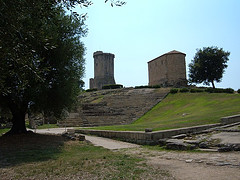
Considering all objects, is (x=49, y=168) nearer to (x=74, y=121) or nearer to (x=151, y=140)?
(x=151, y=140)

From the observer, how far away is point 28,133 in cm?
1248

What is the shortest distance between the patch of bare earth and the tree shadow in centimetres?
354

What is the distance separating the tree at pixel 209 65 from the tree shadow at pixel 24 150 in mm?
37943

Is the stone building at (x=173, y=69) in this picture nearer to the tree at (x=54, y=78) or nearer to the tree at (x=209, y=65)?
the tree at (x=209, y=65)

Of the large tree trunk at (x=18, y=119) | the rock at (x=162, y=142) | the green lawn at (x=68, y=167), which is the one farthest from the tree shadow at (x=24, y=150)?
the rock at (x=162, y=142)

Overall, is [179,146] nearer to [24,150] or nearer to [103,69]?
[24,150]

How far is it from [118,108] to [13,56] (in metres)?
25.5

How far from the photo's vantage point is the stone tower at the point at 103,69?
226 ft

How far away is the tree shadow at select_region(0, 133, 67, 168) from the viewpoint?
717cm

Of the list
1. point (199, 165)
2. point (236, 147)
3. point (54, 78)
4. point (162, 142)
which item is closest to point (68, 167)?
point (199, 165)

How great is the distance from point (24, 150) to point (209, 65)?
4042 cm

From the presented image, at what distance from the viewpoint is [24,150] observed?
881 centimetres

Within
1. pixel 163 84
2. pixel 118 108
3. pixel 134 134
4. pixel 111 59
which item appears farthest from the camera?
pixel 111 59

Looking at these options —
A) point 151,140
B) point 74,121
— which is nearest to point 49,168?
point 151,140
